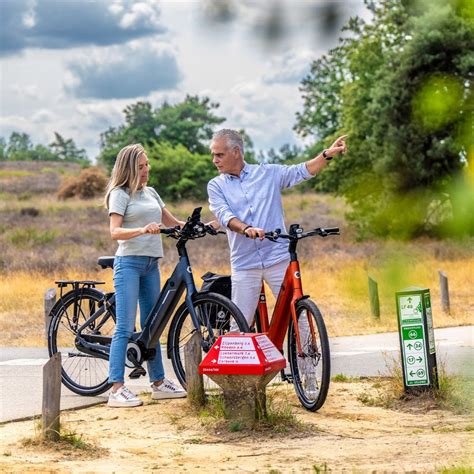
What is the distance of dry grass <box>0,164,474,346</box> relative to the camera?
1.82m

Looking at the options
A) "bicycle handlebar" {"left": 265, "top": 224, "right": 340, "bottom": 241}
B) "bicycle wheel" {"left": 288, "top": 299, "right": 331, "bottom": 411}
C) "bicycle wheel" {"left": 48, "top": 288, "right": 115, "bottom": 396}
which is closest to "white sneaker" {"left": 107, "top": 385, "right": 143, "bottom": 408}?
"bicycle wheel" {"left": 48, "top": 288, "right": 115, "bottom": 396}

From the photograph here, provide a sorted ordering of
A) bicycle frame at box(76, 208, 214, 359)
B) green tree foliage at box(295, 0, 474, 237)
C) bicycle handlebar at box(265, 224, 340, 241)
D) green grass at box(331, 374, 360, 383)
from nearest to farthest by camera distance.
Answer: green tree foliage at box(295, 0, 474, 237) → bicycle handlebar at box(265, 224, 340, 241) → bicycle frame at box(76, 208, 214, 359) → green grass at box(331, 374, 360, 383)

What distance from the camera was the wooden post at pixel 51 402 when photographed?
592 centimetres

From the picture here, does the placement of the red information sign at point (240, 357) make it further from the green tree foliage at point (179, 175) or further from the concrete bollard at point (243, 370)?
the green tree foliage at point (179, 175)

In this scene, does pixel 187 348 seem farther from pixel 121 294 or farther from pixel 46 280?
pixel 46 280

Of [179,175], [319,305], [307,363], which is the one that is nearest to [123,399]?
[307,363]

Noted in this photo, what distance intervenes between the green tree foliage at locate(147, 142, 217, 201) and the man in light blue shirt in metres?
61.4

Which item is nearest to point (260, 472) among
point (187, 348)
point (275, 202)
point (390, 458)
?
point (390, 458)

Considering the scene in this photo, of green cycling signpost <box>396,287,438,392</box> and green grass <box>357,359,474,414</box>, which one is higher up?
green cycling signpost <box>396,287,438,392</box>

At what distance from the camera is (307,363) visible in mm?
6824

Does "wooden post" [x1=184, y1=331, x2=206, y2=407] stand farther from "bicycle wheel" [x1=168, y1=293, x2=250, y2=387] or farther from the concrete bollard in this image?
the concrete bollard

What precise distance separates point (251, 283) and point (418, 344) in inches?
50.0

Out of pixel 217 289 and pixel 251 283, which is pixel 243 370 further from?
pixel 217 289

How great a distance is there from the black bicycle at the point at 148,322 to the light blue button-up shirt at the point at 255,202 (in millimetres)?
196
